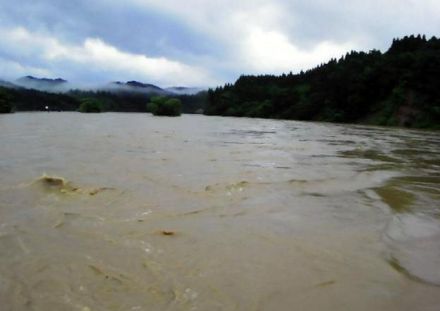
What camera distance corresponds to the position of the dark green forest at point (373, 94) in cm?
6519

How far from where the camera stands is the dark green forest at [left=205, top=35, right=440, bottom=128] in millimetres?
65188

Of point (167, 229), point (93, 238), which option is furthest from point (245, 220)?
point (93, 238)

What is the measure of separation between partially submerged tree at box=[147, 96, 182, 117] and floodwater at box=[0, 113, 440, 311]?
70271 mm

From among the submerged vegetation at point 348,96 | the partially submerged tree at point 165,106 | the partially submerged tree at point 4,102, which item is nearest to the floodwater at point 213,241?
the partially submerged tree at point 4,102

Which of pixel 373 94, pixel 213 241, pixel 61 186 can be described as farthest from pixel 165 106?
pixel 213 241

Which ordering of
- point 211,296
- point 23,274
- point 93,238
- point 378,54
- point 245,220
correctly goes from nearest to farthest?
1. point 211,296
2. point 23,274
3. point 93,238
4. point 245,220
5. point 378,54

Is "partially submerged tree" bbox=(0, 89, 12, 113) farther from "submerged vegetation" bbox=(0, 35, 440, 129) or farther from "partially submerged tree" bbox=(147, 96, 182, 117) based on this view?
"partially submerged tree" bbox=(147, 96, 182, 117)

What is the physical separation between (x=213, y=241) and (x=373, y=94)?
79337mm

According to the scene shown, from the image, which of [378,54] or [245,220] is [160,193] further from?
[378,54]

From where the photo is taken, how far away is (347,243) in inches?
206

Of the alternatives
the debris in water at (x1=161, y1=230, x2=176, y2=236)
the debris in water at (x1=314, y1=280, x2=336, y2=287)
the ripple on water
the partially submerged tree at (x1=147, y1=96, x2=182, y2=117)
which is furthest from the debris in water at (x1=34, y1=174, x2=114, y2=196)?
the partially submerged tree at (x1=147, y1=96, x2=182, y2=117)

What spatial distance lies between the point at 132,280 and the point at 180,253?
893 millimetres

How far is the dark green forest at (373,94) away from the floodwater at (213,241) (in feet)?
201

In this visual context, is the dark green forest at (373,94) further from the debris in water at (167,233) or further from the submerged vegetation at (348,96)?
the debris in water at (167,233)
